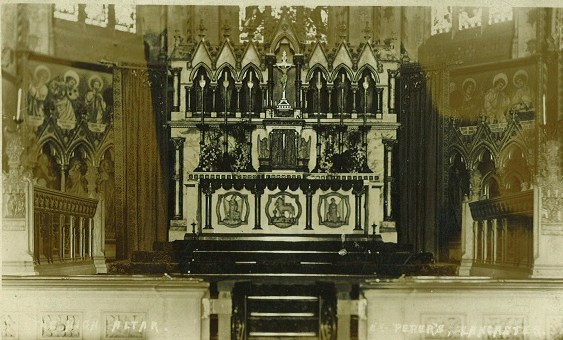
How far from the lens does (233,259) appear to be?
468cm

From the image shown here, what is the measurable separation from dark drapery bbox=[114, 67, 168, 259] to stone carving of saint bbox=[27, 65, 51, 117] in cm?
47

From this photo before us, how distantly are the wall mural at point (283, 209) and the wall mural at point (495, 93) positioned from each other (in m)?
1.33

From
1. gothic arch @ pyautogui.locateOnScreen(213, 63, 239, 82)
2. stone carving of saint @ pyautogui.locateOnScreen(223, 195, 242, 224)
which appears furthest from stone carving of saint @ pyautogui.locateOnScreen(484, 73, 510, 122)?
stone carving of saint @ pyautogui.locateOnScreen(223, 195, 242, 224)

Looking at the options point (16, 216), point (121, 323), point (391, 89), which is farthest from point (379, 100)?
point (16, 216)

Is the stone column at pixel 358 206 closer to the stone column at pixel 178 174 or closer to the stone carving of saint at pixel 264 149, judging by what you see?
the stone carving of saint at pixel 264 149

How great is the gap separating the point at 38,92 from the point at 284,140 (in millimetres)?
1750

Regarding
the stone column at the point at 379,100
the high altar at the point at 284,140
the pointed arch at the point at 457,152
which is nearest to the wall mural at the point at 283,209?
the high altar at the point at 284,140

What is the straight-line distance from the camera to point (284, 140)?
498 cm

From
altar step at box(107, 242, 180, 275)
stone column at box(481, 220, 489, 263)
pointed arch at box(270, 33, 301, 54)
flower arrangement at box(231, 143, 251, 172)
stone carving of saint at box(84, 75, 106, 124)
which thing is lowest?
altar step at box(107, 242, 180, 275)

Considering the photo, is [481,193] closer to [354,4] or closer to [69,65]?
[354,4]

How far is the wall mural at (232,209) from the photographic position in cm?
490

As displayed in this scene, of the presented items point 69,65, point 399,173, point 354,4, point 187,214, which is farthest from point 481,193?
point 69,65

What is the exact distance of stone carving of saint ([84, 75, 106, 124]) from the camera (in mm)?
4680

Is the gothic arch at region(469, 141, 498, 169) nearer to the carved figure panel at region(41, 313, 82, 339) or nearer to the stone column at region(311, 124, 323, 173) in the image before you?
the stone column at region(311, 124, 323, 173)
